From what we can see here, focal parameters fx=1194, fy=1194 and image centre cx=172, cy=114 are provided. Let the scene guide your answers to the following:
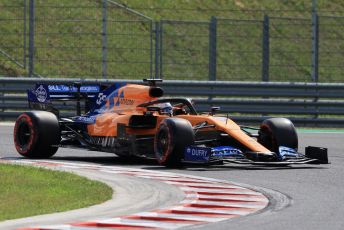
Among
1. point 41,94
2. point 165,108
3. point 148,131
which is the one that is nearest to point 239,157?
point 148,131

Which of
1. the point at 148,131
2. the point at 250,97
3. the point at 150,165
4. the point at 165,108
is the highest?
the point at 165,108

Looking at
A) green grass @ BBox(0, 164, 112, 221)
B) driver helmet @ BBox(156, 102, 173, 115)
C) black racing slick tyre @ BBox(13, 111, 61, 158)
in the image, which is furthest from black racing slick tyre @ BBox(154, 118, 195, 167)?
black racing slick tyre @ BBox(13, 111, 61, 158)

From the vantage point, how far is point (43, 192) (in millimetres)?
12570

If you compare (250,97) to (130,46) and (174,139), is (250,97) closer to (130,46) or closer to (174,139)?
(130,46)

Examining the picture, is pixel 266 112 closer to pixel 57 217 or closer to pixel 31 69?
pixel 31 69

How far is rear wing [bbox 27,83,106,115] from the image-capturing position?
18.6 m

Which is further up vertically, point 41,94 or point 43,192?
point 41,94

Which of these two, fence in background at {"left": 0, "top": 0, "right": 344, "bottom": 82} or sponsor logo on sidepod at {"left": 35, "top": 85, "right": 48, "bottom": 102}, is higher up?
fence in background at {"left": 0, "top": 0, "right": 344, "bottom": 82}

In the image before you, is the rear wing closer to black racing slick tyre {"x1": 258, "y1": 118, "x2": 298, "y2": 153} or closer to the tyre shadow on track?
the tyre shadow on track

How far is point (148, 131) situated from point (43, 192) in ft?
14.8

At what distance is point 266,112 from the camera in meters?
26.1

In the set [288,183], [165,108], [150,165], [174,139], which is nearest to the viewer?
[288,183]

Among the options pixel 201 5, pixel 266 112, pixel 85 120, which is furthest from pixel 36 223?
pixel 201 5

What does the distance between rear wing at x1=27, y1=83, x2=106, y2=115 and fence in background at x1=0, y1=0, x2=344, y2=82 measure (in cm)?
710
